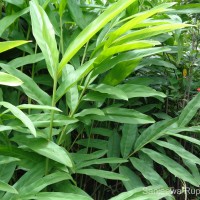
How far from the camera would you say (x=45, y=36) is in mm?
600

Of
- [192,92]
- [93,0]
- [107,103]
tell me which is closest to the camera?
[107,103]

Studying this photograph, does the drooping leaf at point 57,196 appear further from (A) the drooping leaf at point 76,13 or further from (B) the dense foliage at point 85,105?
(A) the drooping leaf at point 76,13

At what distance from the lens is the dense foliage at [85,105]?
1.96 ft

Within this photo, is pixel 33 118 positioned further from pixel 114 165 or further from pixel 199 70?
pixel 199 70

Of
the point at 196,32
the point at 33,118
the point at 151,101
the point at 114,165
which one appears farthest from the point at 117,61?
the point at 196,32

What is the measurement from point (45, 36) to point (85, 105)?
1.11 feet

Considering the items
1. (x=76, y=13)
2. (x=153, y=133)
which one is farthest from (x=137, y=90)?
(x=76, y=13)

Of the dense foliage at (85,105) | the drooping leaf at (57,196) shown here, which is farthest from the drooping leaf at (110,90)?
the drooping leaf at (57,196)

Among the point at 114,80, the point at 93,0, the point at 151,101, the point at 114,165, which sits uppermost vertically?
the point at 93,0

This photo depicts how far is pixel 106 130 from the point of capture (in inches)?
36.1

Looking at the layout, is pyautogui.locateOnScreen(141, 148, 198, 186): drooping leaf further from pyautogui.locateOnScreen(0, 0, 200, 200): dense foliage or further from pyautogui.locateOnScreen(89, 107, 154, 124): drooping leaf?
pyautogui.locateOnScreen(89, 107, 154, 124): drooping leaf

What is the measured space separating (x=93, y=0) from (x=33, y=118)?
603mm

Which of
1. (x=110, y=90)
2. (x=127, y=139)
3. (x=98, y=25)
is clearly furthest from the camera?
(x=127, y=139)

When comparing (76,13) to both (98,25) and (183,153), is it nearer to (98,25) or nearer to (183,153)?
(98,25)
